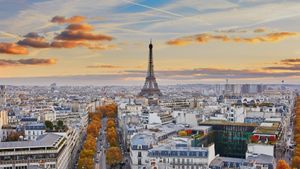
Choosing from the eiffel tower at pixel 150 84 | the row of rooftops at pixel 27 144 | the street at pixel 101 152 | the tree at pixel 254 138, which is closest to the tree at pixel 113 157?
the street at pixel 101 152

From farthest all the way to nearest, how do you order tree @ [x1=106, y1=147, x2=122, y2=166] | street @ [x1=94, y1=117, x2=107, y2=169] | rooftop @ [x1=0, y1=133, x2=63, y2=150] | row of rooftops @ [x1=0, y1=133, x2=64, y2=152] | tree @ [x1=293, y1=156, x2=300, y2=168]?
street @ [x1=94, y1=117, x2=107, y2=169] < tree @ [x1=106, y1=147, x2=122, y2=166] < tree @ [x1=293, y1=156, x2=300, y2=168] < rooftop @ [x1=0, y1=133, x2=63, y2=150] < row of rooftops @ [x1=0, y1=133, x2=64, y2=152]

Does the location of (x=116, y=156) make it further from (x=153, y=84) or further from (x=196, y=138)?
(x=153, y=84)

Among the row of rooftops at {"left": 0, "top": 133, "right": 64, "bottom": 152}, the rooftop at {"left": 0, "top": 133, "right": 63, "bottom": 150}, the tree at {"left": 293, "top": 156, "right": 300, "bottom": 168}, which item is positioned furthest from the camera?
the tree at {"left": 293, "top": 156, "right": 300, "bottom": 168}

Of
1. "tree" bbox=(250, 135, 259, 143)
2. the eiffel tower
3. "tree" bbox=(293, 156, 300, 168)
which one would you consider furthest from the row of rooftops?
the eiffel tower

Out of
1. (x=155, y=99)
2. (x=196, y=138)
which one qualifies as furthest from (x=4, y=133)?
(x=155, y=99)

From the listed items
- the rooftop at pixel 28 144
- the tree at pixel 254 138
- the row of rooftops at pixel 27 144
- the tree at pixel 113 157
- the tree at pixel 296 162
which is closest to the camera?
the row of rooftops at pixel 27 144

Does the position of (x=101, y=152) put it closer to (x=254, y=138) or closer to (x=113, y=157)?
(x=113, y=157)

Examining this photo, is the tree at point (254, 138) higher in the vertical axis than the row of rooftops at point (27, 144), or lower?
lower

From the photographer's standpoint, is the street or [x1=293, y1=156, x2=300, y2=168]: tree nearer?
[x1=293, y1=156, x2=300, y2=168]: tree

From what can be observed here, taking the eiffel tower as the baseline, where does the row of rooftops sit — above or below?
below

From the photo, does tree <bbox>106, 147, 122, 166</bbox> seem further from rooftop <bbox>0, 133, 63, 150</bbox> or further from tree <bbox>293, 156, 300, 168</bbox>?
tree <bbox>293, 156, 300, 168</bbox>

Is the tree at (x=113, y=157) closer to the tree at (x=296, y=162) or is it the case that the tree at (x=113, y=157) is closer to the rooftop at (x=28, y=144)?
the rooftop at (x=28, y=144)
